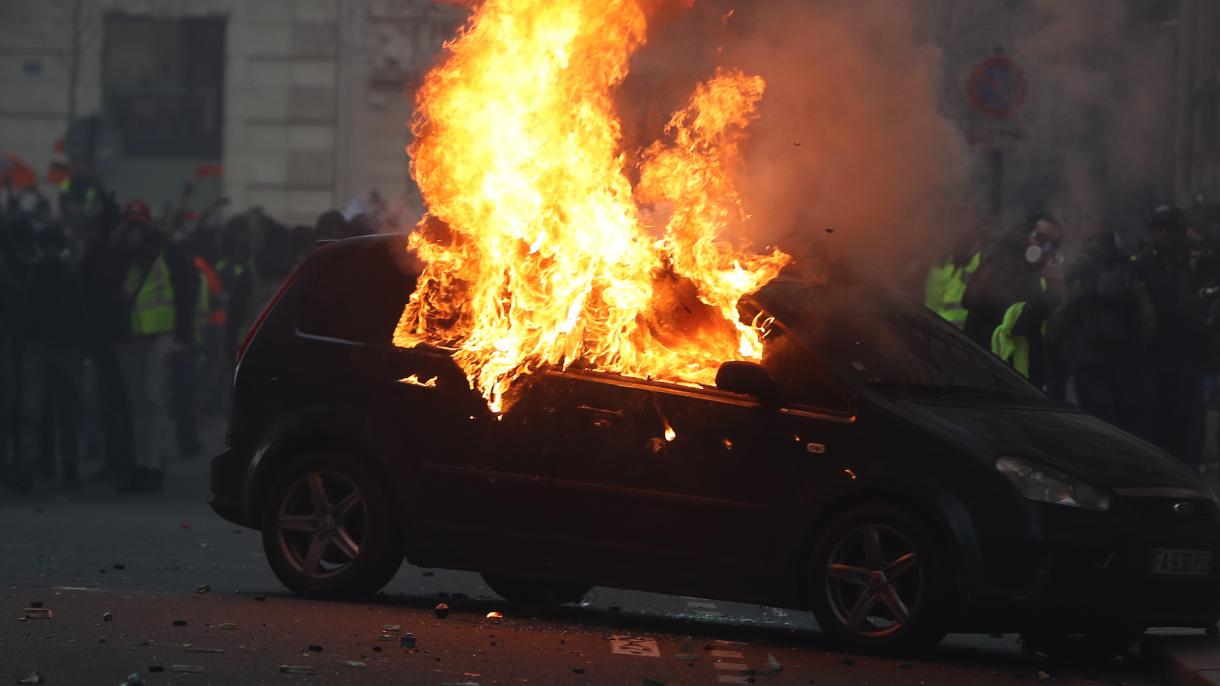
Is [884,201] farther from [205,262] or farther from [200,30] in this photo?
[200,30]

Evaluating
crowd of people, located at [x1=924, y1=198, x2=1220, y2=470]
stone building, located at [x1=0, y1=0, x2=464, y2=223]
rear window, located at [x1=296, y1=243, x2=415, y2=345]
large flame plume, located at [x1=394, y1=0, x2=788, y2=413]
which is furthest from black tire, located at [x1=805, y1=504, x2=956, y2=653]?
stone building, located at [x1=0, y1=0, x2=464, y2=223]

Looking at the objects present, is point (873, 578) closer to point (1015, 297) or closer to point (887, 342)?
point (887, 342)

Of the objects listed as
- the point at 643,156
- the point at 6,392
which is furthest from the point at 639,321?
the point at 6,392

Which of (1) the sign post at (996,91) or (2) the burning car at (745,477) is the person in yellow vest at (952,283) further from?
(2) the burning car at (745,477)

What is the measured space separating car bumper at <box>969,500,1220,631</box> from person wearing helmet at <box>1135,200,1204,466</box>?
6.56 m

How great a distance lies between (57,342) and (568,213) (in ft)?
27.3

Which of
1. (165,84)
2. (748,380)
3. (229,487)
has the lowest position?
(229,487)

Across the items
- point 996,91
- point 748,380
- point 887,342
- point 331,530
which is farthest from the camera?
point 996,91

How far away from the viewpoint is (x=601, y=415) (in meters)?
10.1

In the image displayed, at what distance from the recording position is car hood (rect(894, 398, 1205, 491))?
9367 mm

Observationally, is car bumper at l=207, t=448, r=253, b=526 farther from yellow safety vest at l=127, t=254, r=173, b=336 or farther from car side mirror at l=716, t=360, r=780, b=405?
yellow safety vest at l=127, t=254, r=173, b=336

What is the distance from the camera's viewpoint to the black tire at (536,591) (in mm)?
11258

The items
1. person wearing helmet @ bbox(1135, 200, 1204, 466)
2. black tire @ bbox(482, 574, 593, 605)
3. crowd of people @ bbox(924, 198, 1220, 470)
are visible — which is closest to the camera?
black tire @ bbox(482, 574, 593, 605)

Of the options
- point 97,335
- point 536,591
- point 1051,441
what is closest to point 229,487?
point 536,591
